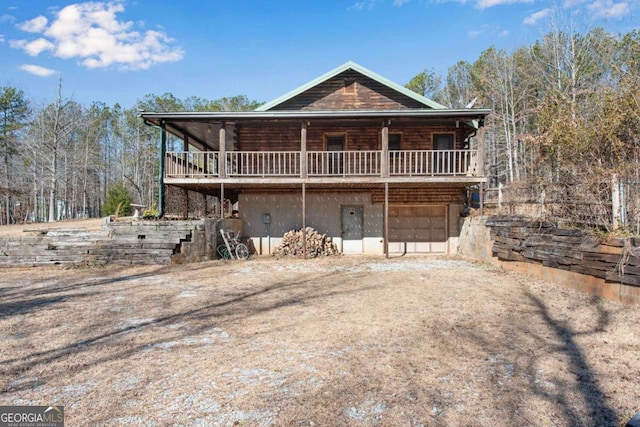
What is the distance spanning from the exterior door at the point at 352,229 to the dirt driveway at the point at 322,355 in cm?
638

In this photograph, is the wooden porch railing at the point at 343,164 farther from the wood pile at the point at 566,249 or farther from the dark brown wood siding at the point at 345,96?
the wood pile at the point at 566,249

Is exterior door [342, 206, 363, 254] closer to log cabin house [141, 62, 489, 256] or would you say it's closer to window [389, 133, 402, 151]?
log cabin house [141, 62, 489, 256]

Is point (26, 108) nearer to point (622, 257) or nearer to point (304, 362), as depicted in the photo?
point (304, 362)

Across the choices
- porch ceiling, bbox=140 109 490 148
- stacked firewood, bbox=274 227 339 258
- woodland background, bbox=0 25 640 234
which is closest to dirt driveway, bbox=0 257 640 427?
woodland background, bbox=0 25 640 234

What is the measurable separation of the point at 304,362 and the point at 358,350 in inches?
26.5

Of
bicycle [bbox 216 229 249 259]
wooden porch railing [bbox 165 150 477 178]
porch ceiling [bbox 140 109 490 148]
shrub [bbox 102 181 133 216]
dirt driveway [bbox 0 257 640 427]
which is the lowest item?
dirt driveway [bbox 0 257 640 427]

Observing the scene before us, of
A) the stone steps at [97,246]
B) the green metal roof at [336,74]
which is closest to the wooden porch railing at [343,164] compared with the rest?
the green metal roof at [336,74]

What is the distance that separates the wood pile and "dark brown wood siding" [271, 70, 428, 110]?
23.4ft

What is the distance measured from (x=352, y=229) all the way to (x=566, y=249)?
7612 millimetres

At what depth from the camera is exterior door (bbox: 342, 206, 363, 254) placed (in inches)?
529

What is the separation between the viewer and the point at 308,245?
12.4m

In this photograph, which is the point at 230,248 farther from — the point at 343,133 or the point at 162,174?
the point at 343,133

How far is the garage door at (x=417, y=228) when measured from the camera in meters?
13.5

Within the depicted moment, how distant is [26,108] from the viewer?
31.8 meters
